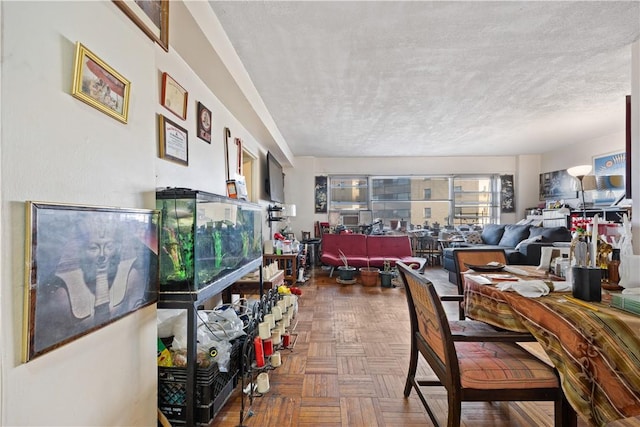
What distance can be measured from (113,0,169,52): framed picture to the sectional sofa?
134 inches

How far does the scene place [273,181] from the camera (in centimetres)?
514

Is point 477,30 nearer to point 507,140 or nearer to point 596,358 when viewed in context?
point 596,358

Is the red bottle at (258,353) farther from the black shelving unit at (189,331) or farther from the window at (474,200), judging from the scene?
the window at (474,200)

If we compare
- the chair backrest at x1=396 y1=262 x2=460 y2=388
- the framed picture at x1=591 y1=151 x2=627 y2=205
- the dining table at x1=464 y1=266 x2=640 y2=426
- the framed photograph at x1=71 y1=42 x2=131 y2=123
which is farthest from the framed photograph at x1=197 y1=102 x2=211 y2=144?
the framed picture at x1=591 y1=151 x2=627 y2=205

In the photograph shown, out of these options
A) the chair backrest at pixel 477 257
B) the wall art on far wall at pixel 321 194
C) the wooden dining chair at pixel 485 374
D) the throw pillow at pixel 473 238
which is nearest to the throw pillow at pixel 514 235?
the throw pillow at pixel 473 238

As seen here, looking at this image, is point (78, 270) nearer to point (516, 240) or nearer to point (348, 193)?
point (516, 240)

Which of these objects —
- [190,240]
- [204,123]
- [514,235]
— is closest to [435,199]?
[514,235]

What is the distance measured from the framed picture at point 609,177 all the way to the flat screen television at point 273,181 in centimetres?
547

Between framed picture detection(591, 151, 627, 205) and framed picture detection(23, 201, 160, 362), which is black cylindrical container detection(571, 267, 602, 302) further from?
framed picture detection(591, 151, 627, 205)

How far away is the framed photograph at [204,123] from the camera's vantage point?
7.94 feet

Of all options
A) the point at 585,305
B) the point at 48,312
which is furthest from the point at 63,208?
the point at 585,305

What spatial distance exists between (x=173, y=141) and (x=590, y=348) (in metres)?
2.42

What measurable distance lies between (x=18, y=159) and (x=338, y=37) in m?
2.12

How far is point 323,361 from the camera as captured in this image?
221cm
